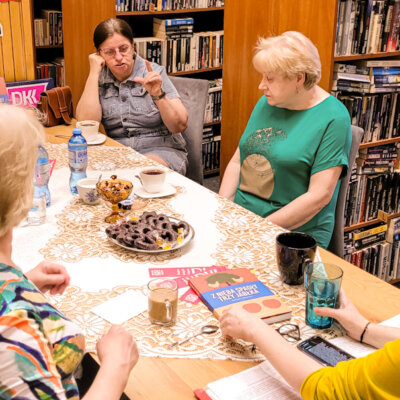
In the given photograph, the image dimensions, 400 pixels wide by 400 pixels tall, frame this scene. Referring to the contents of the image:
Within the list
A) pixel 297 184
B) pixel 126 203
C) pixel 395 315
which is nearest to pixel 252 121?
pixel 297 184

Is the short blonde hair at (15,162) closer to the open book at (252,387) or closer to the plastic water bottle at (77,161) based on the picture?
the open book at (252,387)

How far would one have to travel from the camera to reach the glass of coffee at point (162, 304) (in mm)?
1278

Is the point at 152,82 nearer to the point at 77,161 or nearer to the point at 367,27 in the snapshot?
the point at 77,161

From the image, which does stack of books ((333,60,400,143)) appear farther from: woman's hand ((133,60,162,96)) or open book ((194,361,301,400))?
open book ((194,361,301,400))

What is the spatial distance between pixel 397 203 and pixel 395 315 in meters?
2.06

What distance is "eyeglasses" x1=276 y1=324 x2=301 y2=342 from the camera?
126cm

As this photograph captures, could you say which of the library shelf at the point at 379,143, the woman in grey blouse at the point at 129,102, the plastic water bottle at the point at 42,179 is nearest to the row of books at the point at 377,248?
the library shelf at the point at 379,143

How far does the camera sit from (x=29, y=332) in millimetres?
853

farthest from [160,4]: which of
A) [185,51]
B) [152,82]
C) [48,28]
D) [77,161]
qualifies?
[77,161]

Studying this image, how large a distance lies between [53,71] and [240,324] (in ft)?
9.94

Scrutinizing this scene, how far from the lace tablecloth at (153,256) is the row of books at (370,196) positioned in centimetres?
129

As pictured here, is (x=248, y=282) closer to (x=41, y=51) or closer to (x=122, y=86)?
(x=122, y=86)

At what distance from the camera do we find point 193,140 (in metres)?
3.08

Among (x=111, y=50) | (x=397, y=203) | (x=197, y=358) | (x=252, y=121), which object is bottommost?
(x=397, y=203)
